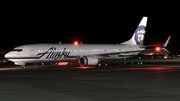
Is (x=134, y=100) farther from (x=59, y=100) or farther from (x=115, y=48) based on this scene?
(x=115, y=48)

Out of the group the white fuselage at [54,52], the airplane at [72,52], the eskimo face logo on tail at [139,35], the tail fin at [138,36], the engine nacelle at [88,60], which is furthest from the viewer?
the eskimo face logo on tail at [139,35]

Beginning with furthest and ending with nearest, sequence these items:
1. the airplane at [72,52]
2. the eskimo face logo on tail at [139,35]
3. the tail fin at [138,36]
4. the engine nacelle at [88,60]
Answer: the eskimo face logo on tail at [139,35]
the tail fin at [138,36]
the engine nacelle at [88,60]
the airplane at [72,52]

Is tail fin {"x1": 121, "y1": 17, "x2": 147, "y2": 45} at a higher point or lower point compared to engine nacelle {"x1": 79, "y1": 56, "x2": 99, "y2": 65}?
higher

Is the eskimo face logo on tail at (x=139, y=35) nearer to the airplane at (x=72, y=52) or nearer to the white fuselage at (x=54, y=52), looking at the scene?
the airplane at (x=72, y=52)

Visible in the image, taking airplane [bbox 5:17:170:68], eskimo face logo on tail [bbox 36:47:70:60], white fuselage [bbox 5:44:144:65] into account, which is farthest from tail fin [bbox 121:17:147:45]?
eskimo face logo on tail [bbox 36:47:70:60]

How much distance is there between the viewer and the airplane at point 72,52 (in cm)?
4225

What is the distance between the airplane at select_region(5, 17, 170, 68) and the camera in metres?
42.2

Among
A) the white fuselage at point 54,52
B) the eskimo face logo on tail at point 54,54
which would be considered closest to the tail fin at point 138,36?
the white fuselage at point 54,52

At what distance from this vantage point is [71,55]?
47000 millimetres

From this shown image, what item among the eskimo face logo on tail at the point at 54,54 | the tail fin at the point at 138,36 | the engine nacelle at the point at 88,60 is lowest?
the engine nacelle at the point at 88,60

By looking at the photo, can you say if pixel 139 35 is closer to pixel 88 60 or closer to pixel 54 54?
pixel 88 60

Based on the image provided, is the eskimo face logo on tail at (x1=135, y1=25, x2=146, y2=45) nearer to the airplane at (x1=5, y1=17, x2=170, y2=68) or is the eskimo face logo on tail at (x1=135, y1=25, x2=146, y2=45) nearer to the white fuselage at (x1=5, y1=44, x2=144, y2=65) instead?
the airplane at (x1=5, y1=17, x2=170, y2=68)

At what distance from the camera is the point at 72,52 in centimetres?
4712

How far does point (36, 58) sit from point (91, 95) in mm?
29874
